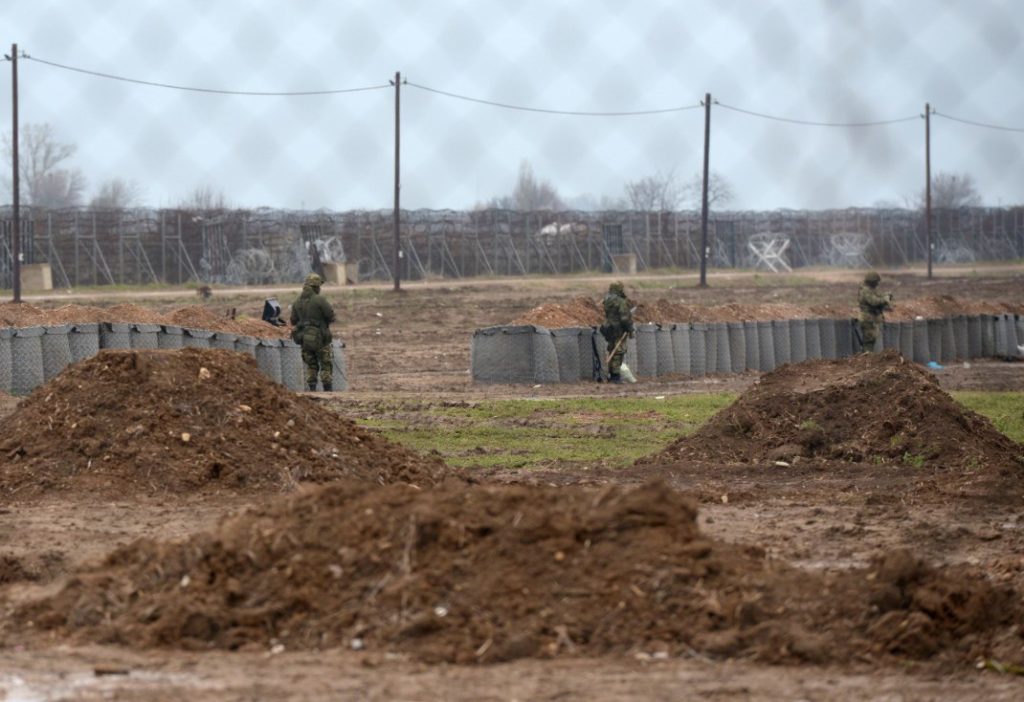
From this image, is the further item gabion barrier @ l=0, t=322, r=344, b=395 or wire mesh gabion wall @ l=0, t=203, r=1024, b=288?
wire mesh gabion wall @ l=0, t=203, r=1024, b=288

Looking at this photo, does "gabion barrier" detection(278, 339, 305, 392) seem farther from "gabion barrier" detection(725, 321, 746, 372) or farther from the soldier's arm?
"gabion barrier" detection(725, 321, 746, 372)

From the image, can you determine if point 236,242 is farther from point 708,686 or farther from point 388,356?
point 708,686

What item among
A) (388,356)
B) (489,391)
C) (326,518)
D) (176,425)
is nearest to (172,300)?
(388,356)

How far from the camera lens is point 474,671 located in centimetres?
636

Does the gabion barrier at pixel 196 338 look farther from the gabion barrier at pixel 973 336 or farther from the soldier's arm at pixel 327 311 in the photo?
the gabion barrier at pixel 973 336

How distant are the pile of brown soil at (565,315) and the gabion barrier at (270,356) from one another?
6.56 metres

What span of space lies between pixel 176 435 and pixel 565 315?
18132 mm

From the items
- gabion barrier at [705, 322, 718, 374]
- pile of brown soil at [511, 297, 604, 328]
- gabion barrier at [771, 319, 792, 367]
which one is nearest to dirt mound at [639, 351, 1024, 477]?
gabion barrier at [705, 322, 718, 374]

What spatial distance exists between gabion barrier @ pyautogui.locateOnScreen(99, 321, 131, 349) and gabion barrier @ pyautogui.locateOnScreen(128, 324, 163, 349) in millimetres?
101

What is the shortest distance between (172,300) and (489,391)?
2254 centimetres

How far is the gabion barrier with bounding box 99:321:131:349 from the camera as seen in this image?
2048cm

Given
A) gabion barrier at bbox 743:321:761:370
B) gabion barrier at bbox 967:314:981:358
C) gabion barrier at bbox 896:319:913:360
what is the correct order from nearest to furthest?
gabion barrier at bbox 743:321:761:370 → gabion barrier at bbox 896:319:913:360 → gabion barrier at bbox 967:314:981:358

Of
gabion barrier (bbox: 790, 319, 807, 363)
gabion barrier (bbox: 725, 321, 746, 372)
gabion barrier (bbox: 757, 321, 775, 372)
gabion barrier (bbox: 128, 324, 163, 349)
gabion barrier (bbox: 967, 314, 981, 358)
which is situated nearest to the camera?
gabion barrier (bbox: 128, 324, 163, 349)

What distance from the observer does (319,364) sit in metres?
22.7
